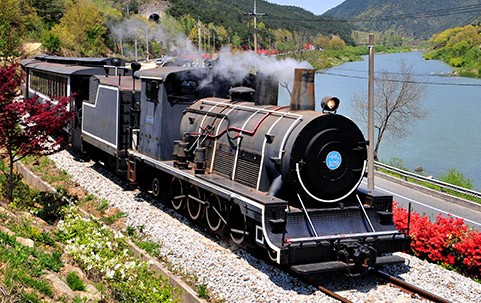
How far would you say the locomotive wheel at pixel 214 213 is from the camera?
9875 millimetres

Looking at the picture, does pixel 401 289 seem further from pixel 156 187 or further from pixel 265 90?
pixel 156 187

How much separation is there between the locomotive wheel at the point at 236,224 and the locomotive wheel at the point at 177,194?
Result: 75.7 inches

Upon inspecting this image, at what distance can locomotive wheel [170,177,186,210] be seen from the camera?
37.2 ft

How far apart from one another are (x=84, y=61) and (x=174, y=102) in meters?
10.2

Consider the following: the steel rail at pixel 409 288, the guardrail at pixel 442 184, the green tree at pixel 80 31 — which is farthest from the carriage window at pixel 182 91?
the green tree at pixel 80 31

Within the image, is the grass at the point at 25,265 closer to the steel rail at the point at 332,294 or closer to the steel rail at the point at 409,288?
the steel rail at the point at 332,294

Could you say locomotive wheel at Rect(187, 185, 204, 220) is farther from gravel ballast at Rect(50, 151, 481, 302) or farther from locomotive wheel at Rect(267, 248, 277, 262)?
locomotive wheel at Rect(267, 248, 277, 262)

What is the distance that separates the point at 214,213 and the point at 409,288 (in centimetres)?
414

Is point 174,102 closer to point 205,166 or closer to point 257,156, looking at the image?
point 205,166

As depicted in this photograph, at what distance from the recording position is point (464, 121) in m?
44.0

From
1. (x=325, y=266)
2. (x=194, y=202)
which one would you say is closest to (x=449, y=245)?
(x=325, y=266)

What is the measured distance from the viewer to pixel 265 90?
33.9ft

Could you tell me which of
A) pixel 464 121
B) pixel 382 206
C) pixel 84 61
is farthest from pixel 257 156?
pixel 464 121

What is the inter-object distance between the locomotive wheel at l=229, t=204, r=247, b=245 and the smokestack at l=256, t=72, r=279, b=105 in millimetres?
2380
